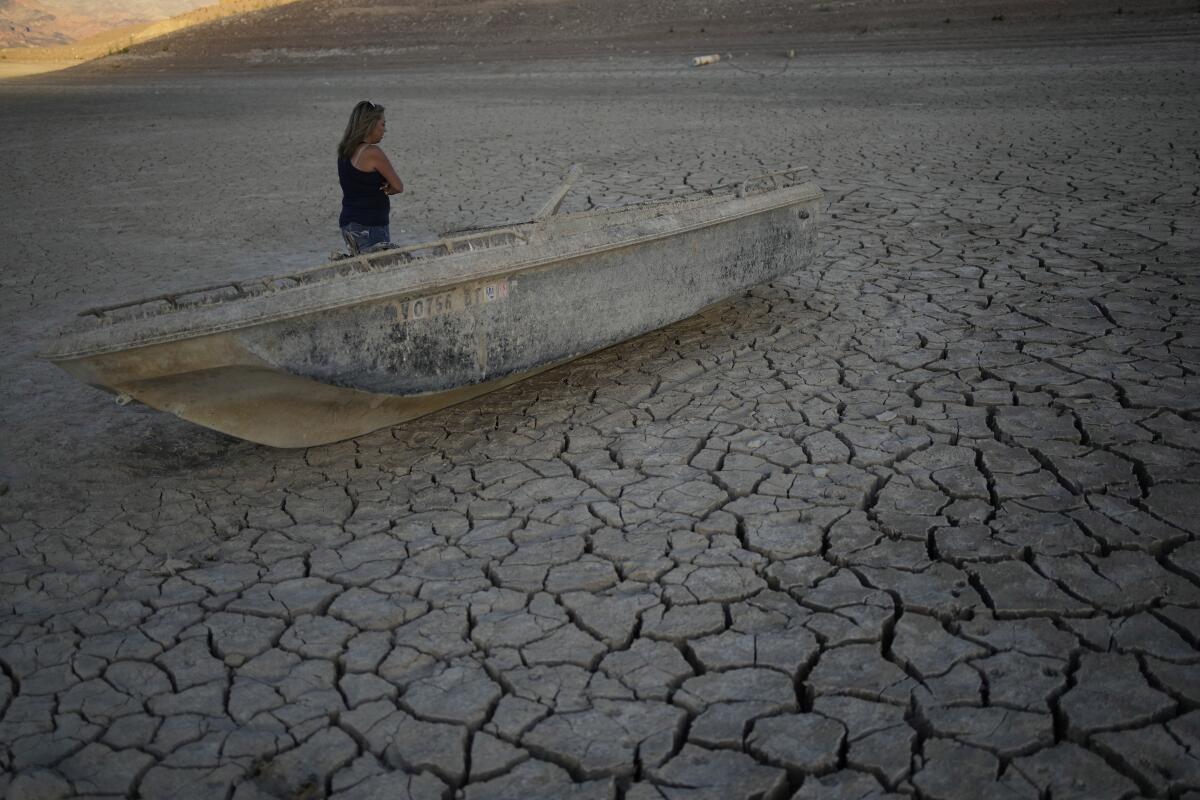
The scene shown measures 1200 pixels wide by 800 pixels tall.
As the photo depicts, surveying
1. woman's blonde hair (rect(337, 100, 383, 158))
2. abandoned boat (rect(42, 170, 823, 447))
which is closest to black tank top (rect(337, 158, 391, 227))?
woman's blonde hair (rect(337, 100, 383, 158))

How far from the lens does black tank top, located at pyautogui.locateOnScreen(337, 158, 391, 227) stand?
5.45 m

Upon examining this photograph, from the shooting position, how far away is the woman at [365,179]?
5.31 meters

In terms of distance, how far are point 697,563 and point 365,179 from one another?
11.1ft

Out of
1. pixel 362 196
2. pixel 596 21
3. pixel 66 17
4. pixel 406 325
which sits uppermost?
pixel 66 17

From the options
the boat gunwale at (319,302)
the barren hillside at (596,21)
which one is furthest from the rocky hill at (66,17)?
the boat gunwale at (319,302)

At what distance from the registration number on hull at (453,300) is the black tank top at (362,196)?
6.00ft

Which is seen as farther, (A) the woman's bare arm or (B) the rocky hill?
(B) the rocky hill

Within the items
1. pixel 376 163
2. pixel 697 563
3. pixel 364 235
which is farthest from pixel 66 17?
pixel 697 563

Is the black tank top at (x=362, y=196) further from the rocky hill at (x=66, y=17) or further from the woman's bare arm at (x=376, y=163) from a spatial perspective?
the rocky hill at (x=66, y=17)

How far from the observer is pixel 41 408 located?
184 inches

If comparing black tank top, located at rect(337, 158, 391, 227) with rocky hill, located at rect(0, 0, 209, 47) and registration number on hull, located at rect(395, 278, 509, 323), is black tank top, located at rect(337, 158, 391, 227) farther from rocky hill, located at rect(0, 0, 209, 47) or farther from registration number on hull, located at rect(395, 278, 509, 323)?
rocky hill, located at rect(0, 0, 209, 47)

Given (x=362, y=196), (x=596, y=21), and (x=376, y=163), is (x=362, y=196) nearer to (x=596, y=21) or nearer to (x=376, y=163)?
(x=376, y=163)

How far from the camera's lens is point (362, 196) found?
5500 mm

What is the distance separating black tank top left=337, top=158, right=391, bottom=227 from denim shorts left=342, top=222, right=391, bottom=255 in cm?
3
